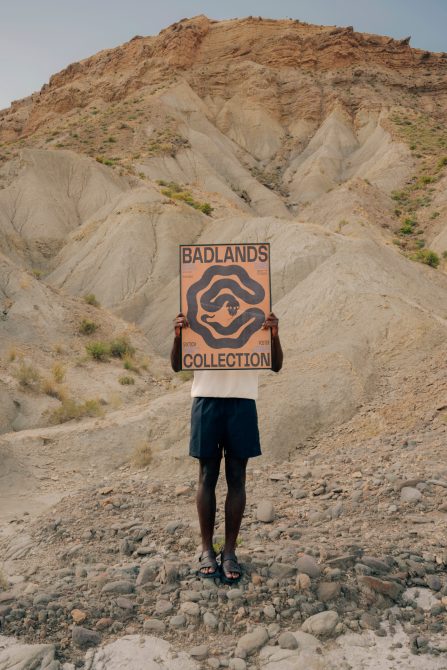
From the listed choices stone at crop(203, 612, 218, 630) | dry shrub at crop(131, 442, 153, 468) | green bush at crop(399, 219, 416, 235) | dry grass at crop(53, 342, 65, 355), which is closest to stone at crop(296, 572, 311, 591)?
stone at crop(203, 612, 218, 630)

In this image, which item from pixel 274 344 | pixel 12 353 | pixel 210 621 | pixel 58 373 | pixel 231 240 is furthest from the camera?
pixel 231 240

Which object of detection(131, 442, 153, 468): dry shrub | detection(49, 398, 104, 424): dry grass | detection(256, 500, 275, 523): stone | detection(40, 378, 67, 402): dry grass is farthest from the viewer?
detection(40, 378, 67, 402): dry grass

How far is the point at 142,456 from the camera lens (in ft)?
32.7

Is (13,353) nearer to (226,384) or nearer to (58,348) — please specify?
(58,348)

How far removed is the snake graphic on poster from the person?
0.12 m

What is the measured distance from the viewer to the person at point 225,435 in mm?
4609

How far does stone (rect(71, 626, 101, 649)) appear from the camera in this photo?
4055 millimetres

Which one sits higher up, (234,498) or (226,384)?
(226,384)

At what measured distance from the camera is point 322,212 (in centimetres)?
3884

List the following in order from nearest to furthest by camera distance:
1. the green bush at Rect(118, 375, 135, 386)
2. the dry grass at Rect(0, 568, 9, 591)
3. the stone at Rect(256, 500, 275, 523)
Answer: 1. the dry grass at Rect(0, 568, 9, 591)
2. the stone at Rect(256, 500, 275, 523)
3. the green bush at Rect(118, 375, 135, 386)

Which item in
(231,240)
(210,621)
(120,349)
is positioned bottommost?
(210,621)

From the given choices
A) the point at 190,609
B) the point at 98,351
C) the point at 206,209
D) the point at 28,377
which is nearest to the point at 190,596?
the point at 190,609

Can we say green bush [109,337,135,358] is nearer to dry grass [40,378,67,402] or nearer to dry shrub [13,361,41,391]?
dry shrub [13,361,41,391]

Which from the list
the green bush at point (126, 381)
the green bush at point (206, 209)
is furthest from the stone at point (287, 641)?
the green bush at point (206, 209)
